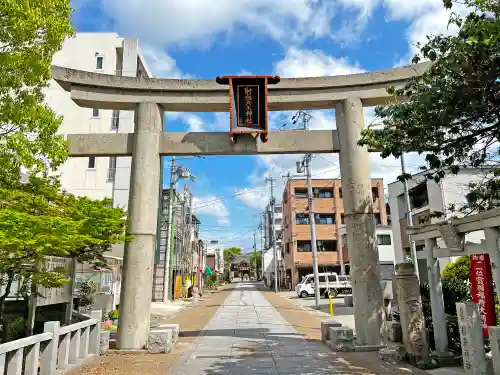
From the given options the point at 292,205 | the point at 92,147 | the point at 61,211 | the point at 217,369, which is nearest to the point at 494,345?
the point at 217,369

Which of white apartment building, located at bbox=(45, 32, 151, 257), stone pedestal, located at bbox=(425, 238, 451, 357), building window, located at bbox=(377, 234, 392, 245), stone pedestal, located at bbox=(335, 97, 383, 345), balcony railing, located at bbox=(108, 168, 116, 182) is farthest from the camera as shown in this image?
building window, located at bbox=(377, 234, 392, 245)

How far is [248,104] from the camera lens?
1197cm

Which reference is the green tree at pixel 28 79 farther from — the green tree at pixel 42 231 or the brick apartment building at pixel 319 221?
the brick apartment building at pixel 319 221

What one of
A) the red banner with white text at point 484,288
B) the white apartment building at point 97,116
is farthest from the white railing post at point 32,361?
the white apartment building at point 97,116

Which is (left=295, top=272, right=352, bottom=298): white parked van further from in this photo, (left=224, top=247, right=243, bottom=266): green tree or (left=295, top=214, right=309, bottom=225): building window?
(left=224, top=247, right=243, bottom=266): green tree

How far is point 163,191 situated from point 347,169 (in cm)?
2238

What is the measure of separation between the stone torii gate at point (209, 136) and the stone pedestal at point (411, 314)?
6.18ft

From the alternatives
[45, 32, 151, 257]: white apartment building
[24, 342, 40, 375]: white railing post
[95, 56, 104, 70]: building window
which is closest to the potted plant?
[45, 32, 151, 257]: white apartment building

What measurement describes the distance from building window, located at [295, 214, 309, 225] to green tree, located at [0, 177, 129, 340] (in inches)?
1529

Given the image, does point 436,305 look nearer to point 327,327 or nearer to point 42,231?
point 327,327

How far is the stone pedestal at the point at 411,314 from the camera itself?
8828 millimetres

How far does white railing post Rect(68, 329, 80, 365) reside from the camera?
9.15 meters

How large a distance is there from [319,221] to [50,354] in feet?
142

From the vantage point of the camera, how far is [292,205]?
4931cm
